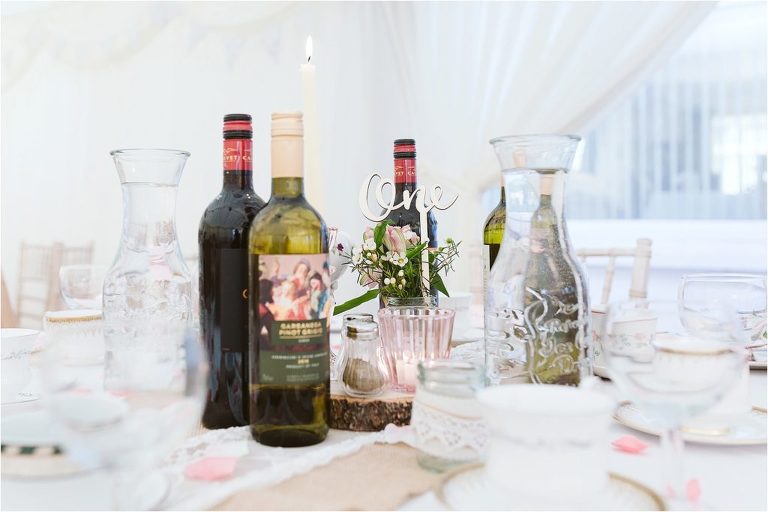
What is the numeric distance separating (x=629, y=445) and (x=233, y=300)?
473mm

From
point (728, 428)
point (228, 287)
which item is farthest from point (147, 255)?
point (728, 428)

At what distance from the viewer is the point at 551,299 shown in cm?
79

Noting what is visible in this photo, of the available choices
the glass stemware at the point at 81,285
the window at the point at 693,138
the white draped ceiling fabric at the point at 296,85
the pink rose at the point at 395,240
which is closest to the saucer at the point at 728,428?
the pink rose at the point at 395,240

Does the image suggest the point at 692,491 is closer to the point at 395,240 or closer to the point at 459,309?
the point at 395,240

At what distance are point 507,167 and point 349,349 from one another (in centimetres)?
30

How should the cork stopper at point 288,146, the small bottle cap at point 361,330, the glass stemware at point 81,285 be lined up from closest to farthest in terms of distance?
the cork stopper at point 288,146 < the small bottle cap at point 361,330 < the glass stemware at point 81,285

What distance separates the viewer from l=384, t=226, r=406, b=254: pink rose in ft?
3.09

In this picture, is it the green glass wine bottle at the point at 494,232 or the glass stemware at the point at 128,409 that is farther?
the green glass wine bottle at the point at 494,232

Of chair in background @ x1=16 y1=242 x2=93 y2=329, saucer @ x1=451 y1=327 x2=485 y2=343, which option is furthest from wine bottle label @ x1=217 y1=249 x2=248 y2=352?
chair in background @ x1=16 y1=242 x2=93 y2=329

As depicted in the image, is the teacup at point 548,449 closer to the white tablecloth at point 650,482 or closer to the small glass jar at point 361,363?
the white tablecloth at point 650,482

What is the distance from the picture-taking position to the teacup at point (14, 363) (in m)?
0.90

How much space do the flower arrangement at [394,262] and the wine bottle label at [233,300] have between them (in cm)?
21

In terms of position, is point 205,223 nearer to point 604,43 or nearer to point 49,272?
point 604,43

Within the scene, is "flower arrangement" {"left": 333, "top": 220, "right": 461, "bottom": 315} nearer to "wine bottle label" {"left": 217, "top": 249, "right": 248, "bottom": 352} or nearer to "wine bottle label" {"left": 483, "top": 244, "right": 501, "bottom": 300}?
"wine bottle label" {"left": 483, "top": 244, "right": 501, "bottom": 300}
